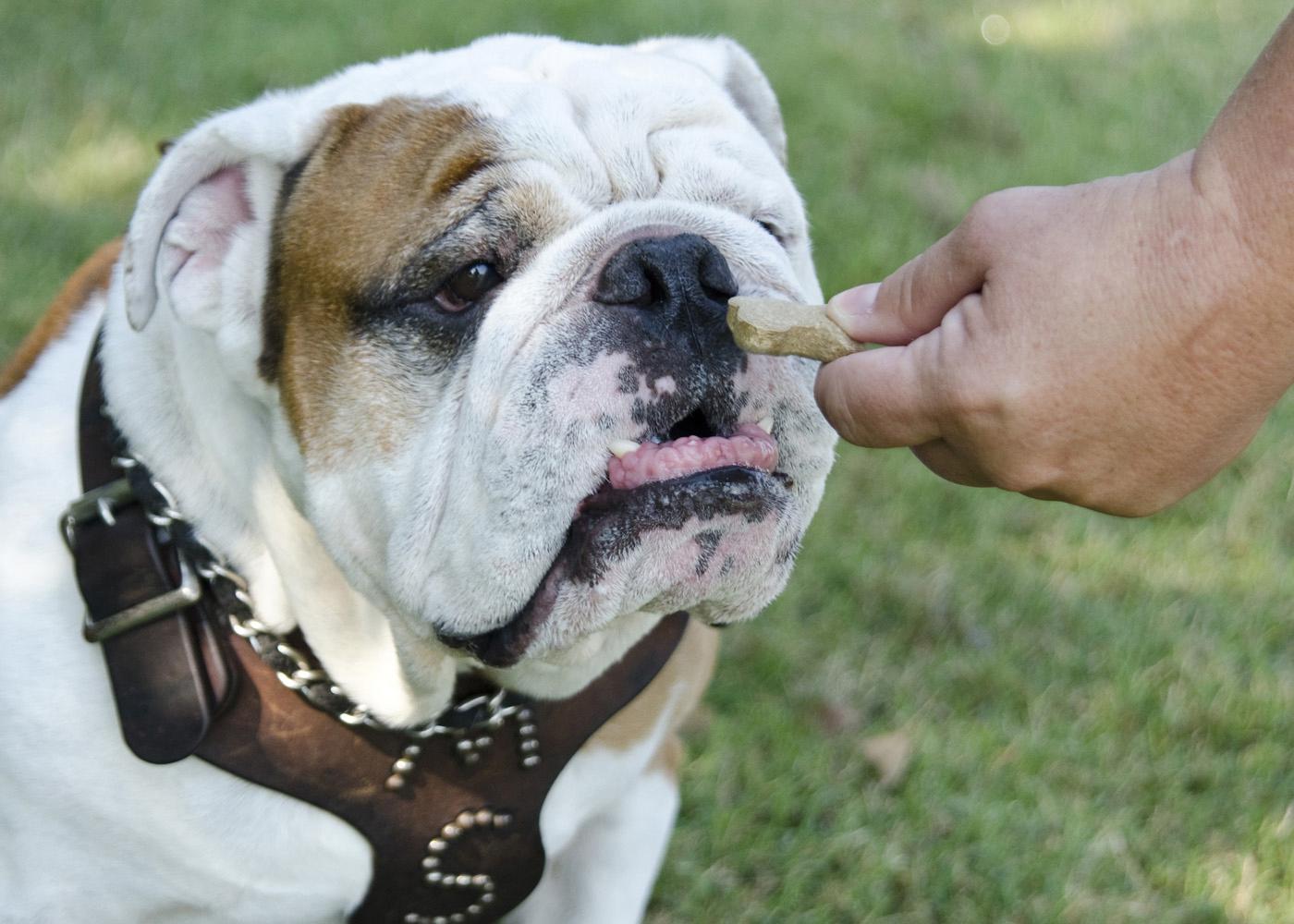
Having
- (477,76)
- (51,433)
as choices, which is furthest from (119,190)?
(477,76)

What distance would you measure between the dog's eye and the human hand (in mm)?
585

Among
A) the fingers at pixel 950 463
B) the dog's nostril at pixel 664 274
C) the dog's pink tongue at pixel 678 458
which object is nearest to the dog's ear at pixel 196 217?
the dog's nostril at pixel 664 274

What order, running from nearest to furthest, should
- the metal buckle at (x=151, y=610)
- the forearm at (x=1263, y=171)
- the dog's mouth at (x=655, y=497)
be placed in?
the forearm at (x=1263, y=171), the dog's mouth at (x=655, y=497), the metal buckle at (x=151, y=610)

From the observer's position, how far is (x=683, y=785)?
3.27 metres

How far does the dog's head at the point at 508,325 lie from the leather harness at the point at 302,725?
26cm

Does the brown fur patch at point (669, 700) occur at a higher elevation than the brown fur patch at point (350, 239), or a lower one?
lower

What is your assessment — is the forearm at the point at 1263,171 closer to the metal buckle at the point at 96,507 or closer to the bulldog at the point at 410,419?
the bulldog at the point at 410,419

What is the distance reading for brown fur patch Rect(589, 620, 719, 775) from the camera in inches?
100

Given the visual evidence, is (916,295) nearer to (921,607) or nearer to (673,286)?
(673,286)

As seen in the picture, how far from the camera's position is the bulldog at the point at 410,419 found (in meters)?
1.87

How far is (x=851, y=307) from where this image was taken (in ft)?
6.08

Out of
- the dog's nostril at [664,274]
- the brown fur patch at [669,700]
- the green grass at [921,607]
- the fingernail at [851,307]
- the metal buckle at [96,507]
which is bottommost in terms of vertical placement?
the green grass at [921,607]

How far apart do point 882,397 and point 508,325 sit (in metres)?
0.54

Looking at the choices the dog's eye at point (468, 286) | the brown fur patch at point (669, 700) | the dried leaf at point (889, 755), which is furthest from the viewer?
the dried leaf at point (889, 755)
